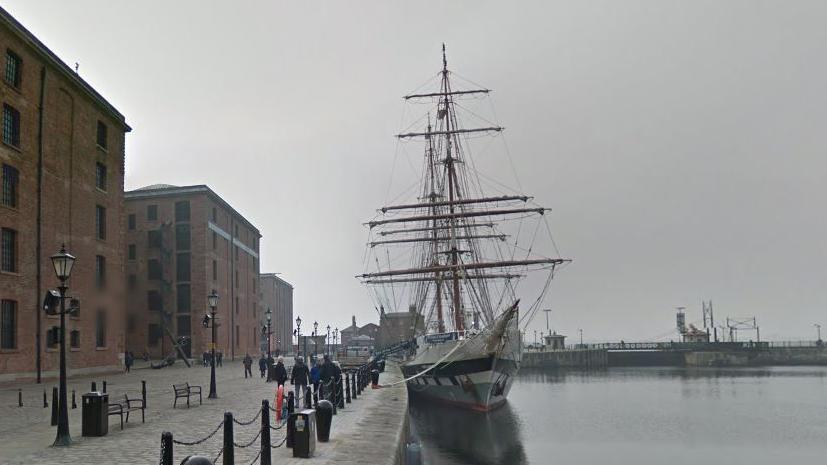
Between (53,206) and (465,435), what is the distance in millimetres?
24317

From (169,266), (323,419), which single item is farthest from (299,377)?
(169,266)

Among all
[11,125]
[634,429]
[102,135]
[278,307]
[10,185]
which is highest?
[102,135]

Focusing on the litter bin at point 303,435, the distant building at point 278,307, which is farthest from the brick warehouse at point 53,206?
the distant building at point 278,307

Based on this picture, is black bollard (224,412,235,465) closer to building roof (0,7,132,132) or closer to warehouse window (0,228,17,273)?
warehouse window (0,228,17,273)

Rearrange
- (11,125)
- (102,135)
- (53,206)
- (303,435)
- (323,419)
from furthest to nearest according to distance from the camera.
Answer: (102,135) → (53,206) → (11,125) → (323,419) → (303,435)

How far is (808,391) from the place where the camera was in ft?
214

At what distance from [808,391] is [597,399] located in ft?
68.5

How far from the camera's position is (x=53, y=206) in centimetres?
3922

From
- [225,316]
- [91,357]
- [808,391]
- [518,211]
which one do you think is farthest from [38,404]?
[808,391]

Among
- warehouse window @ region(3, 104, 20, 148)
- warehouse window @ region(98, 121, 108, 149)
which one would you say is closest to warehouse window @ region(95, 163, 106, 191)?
warehouse window @ region(98, 121, 108, 149)

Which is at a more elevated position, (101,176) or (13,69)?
(13,69)

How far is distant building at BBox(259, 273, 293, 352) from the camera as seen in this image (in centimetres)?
11547

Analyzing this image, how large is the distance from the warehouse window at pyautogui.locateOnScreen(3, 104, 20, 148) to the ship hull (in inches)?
938

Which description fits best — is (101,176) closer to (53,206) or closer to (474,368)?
(53,206)
